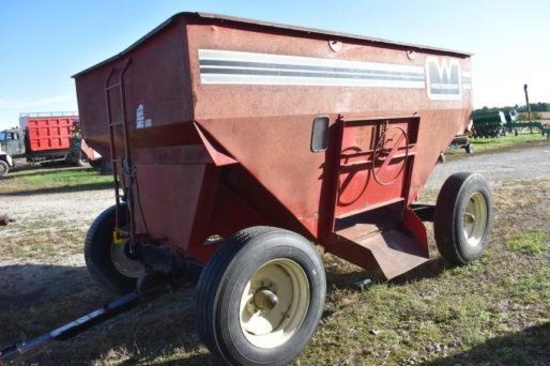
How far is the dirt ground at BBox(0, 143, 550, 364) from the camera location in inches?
187

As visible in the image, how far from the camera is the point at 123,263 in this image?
4.86 m

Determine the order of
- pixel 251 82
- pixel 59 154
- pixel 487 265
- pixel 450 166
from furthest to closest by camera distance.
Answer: pixel 59 154
pixel 450 166
pixel 487 265
pixel 251 82

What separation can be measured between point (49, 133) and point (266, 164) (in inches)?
1073

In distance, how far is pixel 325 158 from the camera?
400 centimetres

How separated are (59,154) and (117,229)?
84.9ft

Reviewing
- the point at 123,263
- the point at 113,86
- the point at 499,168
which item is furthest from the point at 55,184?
the point at 113,86

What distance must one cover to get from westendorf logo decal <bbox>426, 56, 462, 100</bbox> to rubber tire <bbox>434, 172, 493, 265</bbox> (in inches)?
32.0

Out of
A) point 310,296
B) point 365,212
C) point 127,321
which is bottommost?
point 127,321

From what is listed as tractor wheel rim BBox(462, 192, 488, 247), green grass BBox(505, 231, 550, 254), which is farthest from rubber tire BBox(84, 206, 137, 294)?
green grass BBox(505, 231, 550, 254)

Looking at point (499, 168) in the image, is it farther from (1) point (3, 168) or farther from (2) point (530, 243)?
(1) point (3, 168)

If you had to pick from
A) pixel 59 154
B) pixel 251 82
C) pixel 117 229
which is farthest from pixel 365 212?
pixel 59 154

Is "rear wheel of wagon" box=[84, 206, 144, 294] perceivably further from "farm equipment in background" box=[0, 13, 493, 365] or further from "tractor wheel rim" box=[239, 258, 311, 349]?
"tractor wheel rim" box=[239, 258, 311, 349]

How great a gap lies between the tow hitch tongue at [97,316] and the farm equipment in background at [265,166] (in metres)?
0.03

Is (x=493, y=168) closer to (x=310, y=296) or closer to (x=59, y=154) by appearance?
(x=310, y=296)
